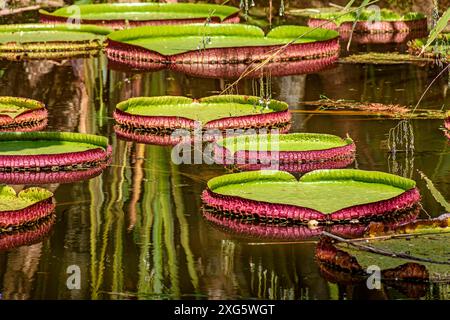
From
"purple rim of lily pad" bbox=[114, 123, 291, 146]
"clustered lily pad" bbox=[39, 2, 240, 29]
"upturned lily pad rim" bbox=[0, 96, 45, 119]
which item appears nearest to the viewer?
"purple rim of lily pad" bbox=[114, 123, 291, 146]

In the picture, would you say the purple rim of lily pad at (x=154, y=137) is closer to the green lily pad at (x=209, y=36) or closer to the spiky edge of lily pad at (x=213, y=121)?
the spiky edge of lily pad at (x=213, y=121)

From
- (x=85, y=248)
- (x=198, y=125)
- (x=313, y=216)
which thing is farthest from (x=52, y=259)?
(x=198, y=125)

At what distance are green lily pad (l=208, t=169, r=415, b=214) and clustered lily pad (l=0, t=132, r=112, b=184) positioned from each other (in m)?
1.55

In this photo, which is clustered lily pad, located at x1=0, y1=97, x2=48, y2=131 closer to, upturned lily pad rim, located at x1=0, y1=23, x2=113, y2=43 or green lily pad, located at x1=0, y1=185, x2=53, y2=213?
green lily pad, located at x1=0, y1=185, x2=53, y2=213

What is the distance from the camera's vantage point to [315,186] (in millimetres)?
11391

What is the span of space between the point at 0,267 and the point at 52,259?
1.17 feet

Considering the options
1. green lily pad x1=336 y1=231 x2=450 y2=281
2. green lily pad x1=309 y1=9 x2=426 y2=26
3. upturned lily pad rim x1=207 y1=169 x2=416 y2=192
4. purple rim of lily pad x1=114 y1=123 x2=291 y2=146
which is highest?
upturned lily pad rim x1=207 y1=169 x2=416 y2=192

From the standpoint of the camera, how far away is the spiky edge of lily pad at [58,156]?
1249 cm

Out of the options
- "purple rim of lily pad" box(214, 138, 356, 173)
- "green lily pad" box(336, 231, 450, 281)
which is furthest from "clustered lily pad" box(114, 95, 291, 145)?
"green lily pad" box(336, 231, 450, 281)

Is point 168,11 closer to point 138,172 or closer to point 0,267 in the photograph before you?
point 138,172

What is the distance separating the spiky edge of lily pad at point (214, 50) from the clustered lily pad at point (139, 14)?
1.49m

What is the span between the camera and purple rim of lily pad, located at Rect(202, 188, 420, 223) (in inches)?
418

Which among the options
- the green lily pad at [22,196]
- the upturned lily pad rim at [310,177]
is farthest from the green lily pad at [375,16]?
the green lily pad at [22,196]
